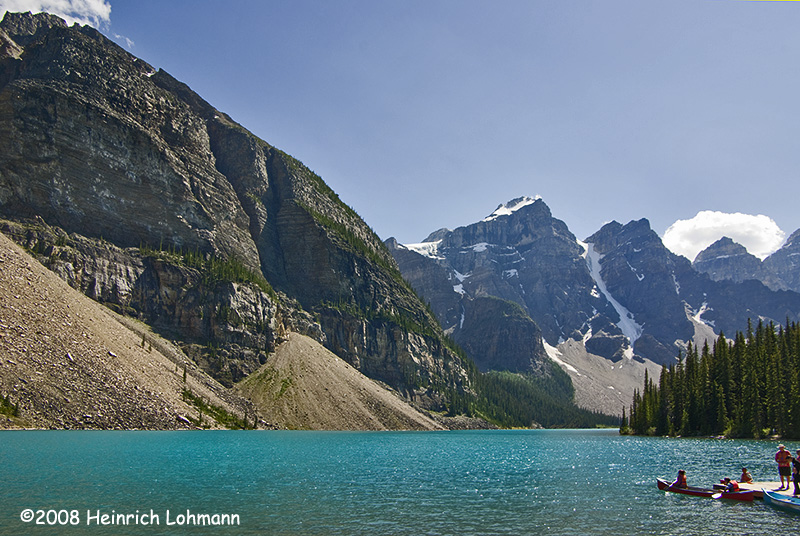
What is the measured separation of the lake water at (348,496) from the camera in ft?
85.1

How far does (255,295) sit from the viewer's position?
551ft

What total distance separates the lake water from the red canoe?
717 mm

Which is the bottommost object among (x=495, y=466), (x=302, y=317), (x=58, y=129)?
(x=495, y=466)

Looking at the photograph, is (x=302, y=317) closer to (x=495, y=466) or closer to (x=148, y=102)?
(x=148, y=102)

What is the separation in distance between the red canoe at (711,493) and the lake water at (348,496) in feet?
2.35

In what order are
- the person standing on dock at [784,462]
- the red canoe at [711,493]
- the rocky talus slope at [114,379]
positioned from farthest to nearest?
the rocky talus slope at [114,379] < the person standing on dock at [784,462] < the red canoe at [711,493]

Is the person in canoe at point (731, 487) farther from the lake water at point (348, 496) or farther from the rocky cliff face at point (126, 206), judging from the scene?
the rocky cliff face at point (126, 206)

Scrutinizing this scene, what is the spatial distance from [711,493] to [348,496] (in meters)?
24.6

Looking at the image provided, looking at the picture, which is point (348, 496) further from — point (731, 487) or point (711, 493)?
point (731, 487)

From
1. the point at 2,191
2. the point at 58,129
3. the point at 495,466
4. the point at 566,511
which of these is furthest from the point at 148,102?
the point at 566,511

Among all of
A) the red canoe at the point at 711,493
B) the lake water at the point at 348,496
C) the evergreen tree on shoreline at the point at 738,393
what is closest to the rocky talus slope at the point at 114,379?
the lake water at the point at 348,496

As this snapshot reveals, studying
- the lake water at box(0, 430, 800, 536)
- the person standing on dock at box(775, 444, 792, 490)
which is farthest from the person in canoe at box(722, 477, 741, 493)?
the person standing on dock at box(775, 444, 792, 490)

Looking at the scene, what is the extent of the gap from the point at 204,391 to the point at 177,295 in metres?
41.4

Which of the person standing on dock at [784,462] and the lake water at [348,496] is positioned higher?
the person standing on dock at [784,462]
